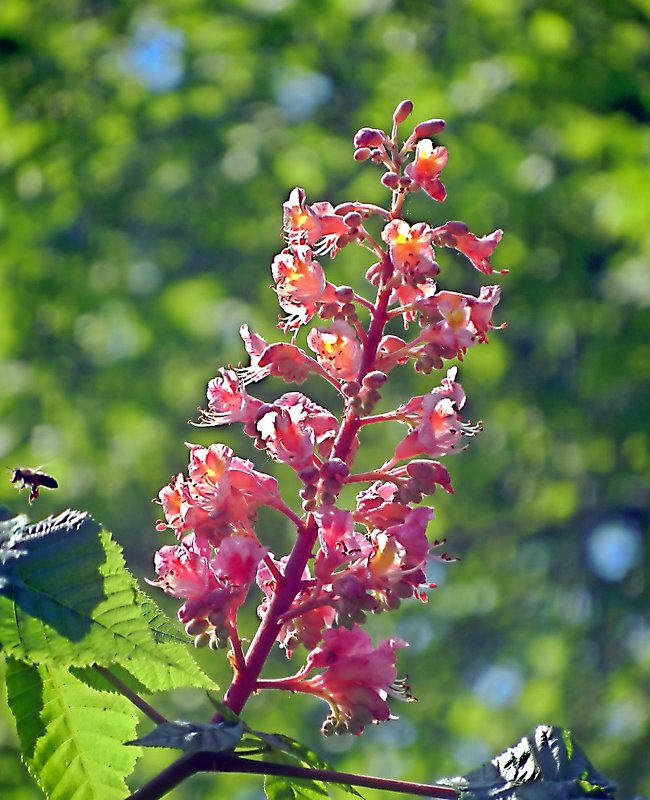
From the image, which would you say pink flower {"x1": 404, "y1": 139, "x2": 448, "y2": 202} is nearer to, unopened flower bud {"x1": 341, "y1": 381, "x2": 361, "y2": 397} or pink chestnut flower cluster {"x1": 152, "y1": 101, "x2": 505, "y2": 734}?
pink chestnut flower cluster {"x1": 152, "y1": 101, "x2": 505, "y2": 734}

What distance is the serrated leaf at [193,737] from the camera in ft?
4.04

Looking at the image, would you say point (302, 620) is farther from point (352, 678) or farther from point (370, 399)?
point (370, 399)

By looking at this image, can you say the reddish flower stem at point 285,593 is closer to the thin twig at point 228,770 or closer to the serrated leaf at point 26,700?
the thin twig at point 228,770

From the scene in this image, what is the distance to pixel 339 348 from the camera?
5.12ft

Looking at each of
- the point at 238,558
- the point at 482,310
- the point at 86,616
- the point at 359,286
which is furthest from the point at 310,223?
the point at 359,286

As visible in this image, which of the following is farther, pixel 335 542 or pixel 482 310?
pixel 482 310

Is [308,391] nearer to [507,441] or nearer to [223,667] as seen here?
[507,441]

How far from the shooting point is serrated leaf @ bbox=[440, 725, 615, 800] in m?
1.40

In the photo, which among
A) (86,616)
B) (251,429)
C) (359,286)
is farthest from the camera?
(359,286)

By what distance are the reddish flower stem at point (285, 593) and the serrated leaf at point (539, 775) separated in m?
0.28

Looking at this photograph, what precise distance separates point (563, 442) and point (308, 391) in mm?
2017

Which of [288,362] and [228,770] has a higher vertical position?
[288,362]

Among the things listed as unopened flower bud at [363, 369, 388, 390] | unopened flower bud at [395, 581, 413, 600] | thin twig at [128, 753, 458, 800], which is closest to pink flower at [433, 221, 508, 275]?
unopened flower bud at [363, 369, 388, 390]

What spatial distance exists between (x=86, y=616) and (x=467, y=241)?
74 centimetres
